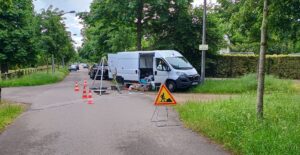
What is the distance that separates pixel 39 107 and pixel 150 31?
59.3 ft

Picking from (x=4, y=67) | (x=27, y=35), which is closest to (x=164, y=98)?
(x=27, y=35)

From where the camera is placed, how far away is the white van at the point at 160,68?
22078 millimetres

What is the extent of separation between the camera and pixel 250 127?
25.1 ft

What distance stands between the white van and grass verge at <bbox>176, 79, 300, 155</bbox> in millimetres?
10197

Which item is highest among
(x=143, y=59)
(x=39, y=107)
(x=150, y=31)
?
(x=150, y=31)

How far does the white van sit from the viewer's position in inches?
869

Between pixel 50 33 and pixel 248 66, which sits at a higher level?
pixel 50 33

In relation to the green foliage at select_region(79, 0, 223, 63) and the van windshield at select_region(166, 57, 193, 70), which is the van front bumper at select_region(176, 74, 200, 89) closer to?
the van windshield at select_region(166, 57, 193, 70)

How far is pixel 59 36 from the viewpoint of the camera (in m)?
39.5

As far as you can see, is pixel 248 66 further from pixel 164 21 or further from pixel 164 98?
pixel 164 98

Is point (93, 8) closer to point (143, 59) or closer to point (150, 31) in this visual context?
point (150, 31)

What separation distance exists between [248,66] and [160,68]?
15.1 meters

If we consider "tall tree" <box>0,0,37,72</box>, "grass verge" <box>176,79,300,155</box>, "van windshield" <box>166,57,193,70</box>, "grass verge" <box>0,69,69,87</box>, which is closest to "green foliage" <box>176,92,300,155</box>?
"grass verge" <box>176,79,300,155</box>

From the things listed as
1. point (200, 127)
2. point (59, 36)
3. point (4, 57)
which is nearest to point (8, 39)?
point (4, 57)
